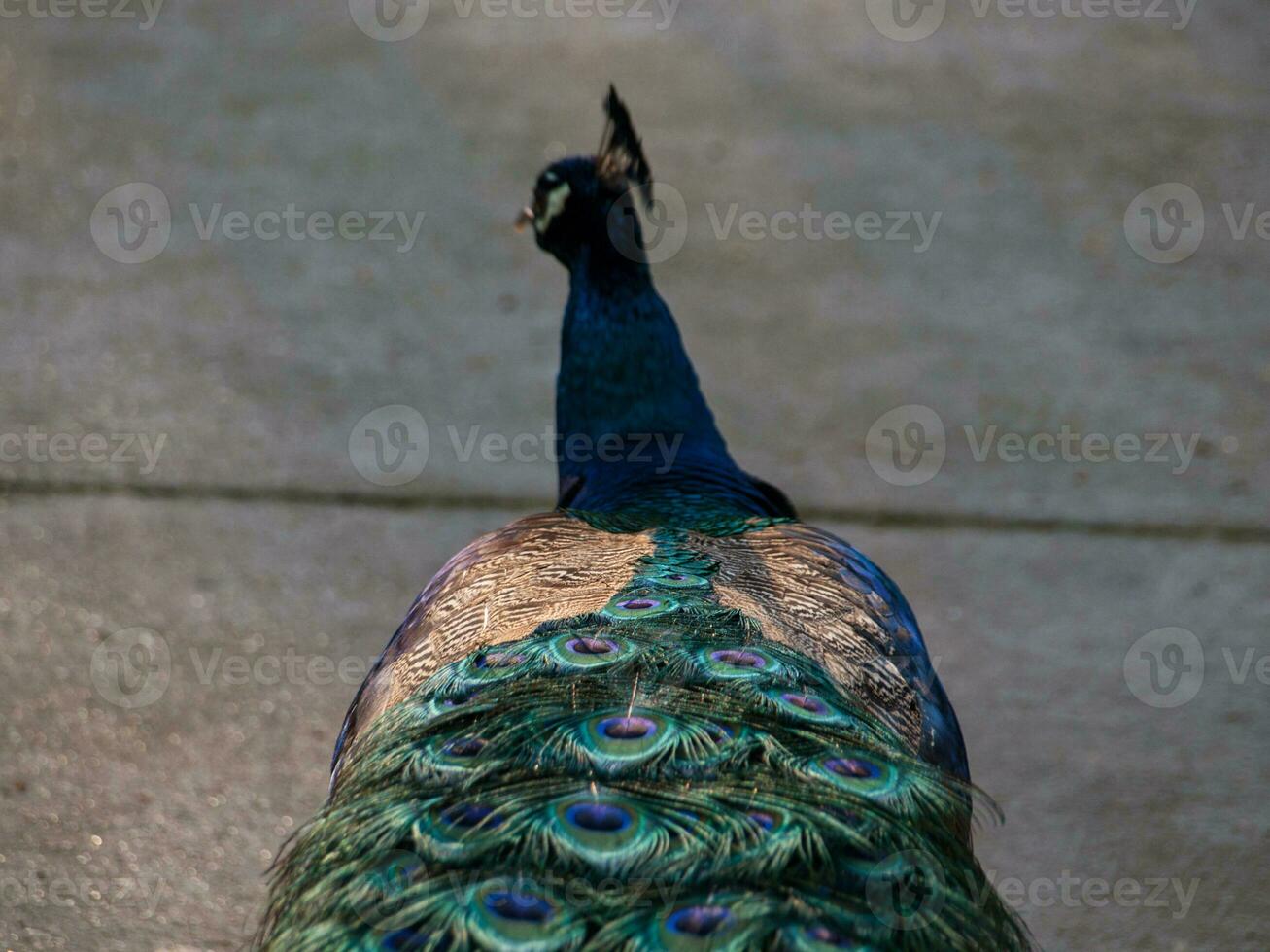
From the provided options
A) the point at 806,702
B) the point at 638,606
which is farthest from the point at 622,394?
the point at 806,702

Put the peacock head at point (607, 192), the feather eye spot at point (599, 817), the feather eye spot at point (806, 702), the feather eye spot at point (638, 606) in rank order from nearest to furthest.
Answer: the feather eye spot at point (599, 817) → the feather eye spot at point (806, 702) → the feather eye spot at point (638, 606) → the peacock head at point (607, 192)

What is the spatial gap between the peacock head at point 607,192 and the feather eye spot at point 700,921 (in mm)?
2186

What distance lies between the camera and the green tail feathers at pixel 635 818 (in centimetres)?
155

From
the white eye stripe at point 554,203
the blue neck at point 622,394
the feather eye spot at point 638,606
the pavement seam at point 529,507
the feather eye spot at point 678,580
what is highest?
the white eye stripe at point 554,203

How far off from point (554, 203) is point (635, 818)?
2.20m

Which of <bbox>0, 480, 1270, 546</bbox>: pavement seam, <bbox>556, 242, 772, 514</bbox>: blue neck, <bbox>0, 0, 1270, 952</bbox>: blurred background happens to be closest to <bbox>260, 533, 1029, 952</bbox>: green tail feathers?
<bbox>556, 242, 772, 514</bbox>: blue neck

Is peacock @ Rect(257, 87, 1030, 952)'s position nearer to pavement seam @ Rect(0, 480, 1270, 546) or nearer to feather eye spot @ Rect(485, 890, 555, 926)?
feather eye spot @ Rect(485, 890, 555, 926)

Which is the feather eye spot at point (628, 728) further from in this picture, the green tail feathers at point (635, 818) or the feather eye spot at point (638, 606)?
the feather eye spot at point (638, 606)

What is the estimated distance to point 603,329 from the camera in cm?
349

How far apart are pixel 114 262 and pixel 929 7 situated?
463cm

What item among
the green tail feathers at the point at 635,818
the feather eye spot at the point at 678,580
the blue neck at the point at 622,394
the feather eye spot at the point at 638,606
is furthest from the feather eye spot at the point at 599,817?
the blue neck at the point at 622,394

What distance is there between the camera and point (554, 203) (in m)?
3.58

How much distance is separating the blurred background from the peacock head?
1213 mm

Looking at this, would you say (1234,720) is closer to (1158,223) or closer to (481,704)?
(481,704)
